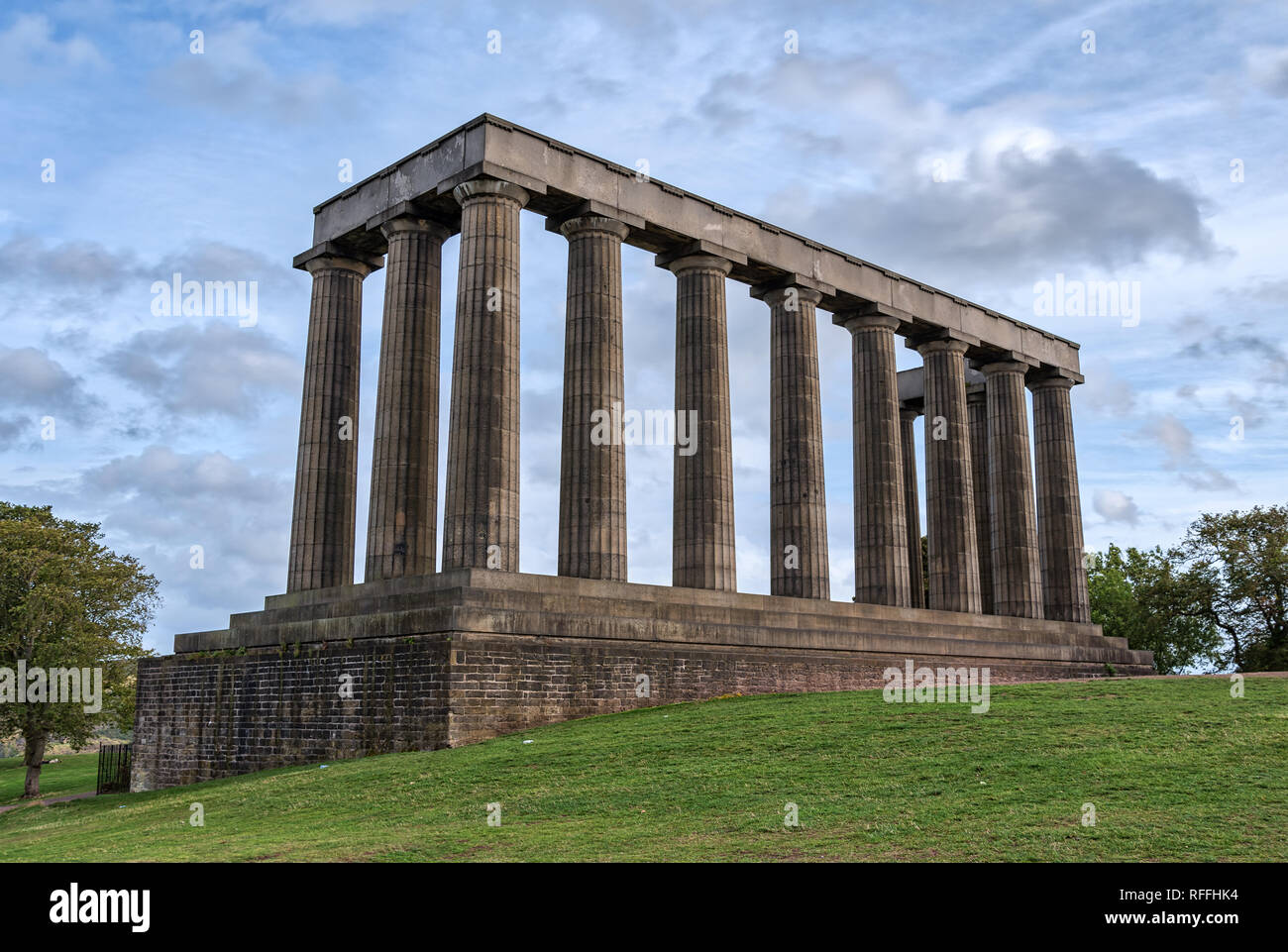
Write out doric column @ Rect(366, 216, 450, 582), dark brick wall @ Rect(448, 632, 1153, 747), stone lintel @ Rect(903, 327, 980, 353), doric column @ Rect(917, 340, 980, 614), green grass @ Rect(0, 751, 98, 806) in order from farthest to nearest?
green grass @ Rect(0, 751, 98, 806) < stone lintel @ Rect(903, 327, 980, 353) < doric column @ Rect(917, 340, 980, 614) < doric column @ Rect(366, 216, 450, 582) < dark brick wall @ Rect(448, 632, 1153, 747)

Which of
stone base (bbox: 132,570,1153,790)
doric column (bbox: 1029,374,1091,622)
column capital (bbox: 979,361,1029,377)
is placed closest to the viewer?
stone base (bbox: 132,570,1153,790)

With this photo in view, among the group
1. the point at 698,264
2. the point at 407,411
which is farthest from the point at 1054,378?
the point at 407,411

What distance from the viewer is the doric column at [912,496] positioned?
59812 millimetres

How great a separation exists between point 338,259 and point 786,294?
56.6 ft

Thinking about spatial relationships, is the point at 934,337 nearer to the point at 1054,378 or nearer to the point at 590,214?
the point at 1054,378

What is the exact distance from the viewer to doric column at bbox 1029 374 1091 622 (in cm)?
5667

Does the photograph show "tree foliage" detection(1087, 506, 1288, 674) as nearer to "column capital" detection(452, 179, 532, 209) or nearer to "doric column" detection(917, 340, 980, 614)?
"doric column" detection(917, 340, 980, 614)

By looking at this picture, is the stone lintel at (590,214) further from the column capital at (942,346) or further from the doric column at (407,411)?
the column capital at (942,346)

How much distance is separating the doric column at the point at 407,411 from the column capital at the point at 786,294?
13085 millimetres

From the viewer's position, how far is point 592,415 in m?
37.6

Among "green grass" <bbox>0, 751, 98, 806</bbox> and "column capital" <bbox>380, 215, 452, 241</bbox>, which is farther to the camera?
"green grass" <bbox>0, 751, 98, 806</bbox>

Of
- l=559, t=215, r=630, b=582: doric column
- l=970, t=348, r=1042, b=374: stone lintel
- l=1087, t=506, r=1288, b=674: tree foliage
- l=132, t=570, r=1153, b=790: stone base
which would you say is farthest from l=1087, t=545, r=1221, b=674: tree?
l=559, t=215, r=630, b=582: doric column

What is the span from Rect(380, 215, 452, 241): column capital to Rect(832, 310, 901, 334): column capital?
58.4 ft
